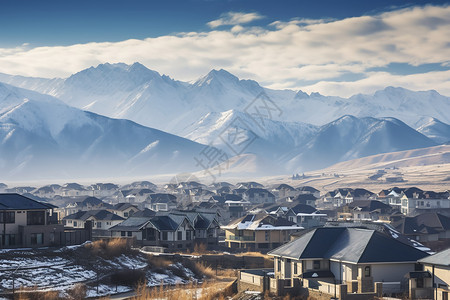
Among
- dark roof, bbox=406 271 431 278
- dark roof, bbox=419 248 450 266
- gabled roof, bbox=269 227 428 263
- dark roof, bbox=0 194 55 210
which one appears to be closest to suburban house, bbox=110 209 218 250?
dark roof, bbox=0 194 55 210

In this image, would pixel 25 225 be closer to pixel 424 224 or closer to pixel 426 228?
pixel 426 228

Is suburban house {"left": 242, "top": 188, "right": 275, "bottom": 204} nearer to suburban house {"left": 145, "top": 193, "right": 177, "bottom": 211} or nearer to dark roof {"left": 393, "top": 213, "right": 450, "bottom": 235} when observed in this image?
Result: suburban house {"left": 145, "top": 193, "right": 177, "bottom": 211}

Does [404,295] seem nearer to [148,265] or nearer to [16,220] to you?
[148,265]

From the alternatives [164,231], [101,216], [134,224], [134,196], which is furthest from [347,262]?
[134,196]


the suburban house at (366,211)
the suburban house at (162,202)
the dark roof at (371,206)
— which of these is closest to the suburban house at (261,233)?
the suburban house at (366,211)

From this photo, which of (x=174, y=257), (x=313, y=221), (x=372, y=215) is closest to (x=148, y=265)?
(x=174, y=257)

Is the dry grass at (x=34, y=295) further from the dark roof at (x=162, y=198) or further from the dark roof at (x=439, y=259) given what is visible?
the dark roof at (x=162, y=198)
